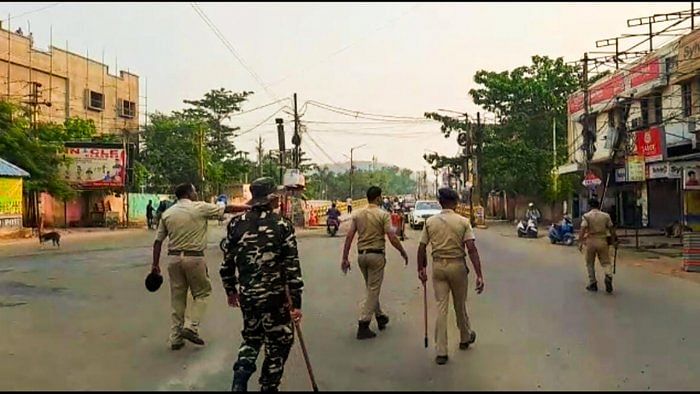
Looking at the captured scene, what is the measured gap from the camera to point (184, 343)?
7.45 m

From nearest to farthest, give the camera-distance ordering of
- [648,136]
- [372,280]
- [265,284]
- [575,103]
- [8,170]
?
[265,284] < [372,280] < [648,136] < [8,170] < [575,103]

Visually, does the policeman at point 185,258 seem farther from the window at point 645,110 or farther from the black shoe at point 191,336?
the window at point 645,110

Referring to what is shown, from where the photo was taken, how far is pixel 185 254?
744 cm

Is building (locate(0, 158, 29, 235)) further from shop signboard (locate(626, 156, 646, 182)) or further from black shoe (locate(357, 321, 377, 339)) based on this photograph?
black shoe (locate(357, 321, 377, 339))

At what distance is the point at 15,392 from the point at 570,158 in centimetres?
3670

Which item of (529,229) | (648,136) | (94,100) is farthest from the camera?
(94,100)

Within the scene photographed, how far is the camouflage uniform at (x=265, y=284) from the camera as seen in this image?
512 centimetres

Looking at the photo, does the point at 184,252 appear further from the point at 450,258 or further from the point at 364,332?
the point at 450,258

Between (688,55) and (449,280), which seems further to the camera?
(688,55)

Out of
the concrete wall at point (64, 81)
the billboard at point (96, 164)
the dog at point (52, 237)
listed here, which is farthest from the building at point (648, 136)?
the concrete wall at point (64, 81)

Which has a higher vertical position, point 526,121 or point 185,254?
point 526,121

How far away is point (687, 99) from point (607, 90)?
8.06 meters

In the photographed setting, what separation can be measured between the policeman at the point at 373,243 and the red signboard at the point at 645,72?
2082cm

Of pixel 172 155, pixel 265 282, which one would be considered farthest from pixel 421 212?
pixel 265 282
